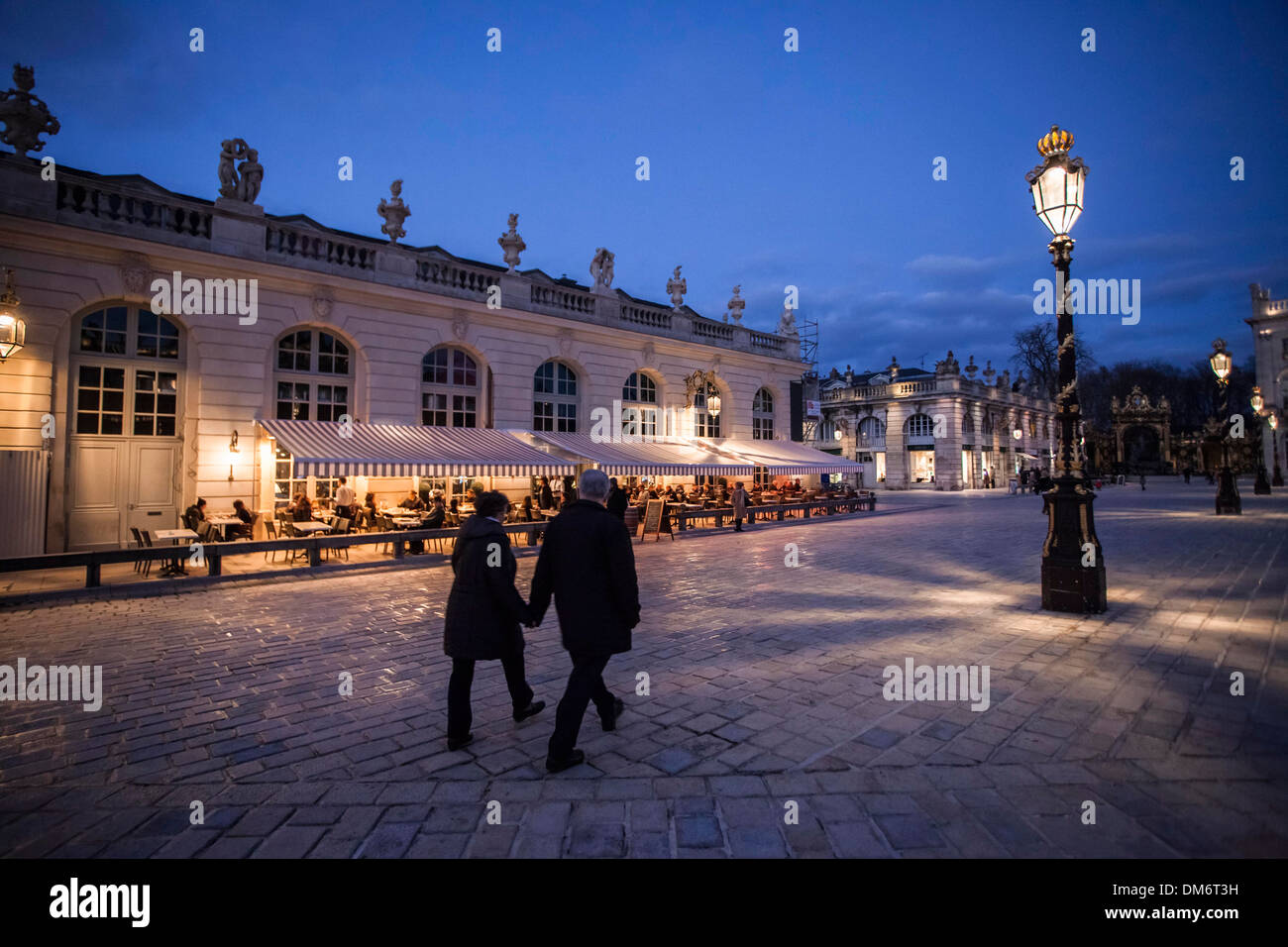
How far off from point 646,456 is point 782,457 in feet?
21.0

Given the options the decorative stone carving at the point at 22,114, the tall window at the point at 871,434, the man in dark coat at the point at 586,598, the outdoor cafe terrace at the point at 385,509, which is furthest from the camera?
the tall window at the point at 871,434

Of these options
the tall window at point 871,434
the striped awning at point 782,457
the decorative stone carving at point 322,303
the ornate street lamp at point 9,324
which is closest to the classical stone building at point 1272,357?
the tall window at point 871,434

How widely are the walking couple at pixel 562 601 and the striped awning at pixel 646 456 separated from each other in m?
12.0

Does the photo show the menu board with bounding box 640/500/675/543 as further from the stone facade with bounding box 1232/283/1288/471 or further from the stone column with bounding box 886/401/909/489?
the stone facade with bounding box 1232/283/1288/471

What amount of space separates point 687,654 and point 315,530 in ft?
31.0

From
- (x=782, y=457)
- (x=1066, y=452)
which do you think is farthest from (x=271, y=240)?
(x=782, y=457)

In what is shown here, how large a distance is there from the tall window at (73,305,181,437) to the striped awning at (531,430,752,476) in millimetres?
8286

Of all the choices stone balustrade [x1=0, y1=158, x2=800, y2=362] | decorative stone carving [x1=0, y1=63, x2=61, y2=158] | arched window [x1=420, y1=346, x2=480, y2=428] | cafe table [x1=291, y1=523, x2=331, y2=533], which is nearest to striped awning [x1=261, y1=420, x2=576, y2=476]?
arched window [x1=420, y1=346, x2=480, y2=428]

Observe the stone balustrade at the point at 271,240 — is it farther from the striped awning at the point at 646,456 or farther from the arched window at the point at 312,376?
the striped awning at the point at 646,456

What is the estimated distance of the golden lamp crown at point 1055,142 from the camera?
22.7 feet

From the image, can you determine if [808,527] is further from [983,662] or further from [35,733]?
[35,733]

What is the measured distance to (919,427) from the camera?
42.2 m
